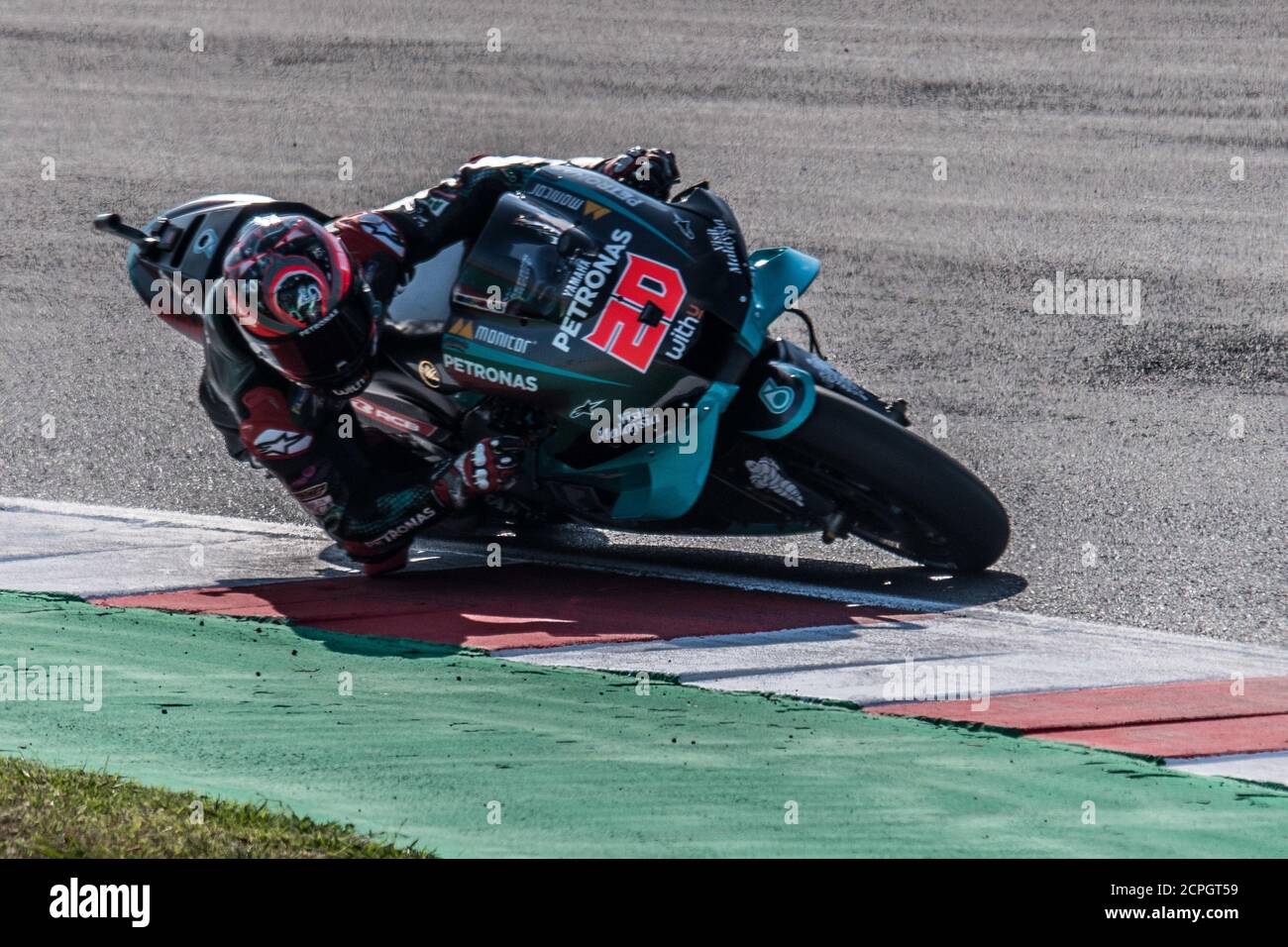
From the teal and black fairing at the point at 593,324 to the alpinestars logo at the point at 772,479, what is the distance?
6.8 inches

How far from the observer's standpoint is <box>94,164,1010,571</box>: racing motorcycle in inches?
249

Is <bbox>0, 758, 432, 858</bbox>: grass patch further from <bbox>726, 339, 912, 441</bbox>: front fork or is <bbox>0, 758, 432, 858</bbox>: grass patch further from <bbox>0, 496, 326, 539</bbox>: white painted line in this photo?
<bbox>0, 496, 326, 539</bbox>: white painted line

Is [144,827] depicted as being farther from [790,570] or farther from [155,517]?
[155,517]

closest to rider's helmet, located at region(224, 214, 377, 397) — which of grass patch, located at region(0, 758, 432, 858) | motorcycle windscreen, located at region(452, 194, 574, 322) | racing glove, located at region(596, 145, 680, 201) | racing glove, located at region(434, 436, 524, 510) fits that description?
motorcycle windscreen, located at region(452, 194, 574, 322)

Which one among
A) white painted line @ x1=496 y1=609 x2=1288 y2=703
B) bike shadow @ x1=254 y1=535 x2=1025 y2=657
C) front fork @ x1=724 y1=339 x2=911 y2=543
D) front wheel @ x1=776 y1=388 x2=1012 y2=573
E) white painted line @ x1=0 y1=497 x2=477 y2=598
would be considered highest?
front fork @ x1=724 y1=339 x2=911 y2=543

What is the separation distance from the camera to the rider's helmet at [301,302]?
20.2 feet

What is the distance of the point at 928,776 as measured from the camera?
4566 mm

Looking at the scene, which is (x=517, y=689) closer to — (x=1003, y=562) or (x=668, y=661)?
(x=668, y=661)

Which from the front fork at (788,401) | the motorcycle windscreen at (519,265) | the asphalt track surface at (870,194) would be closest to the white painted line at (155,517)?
the asphalt track surface at (870,194)

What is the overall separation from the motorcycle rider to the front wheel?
3.23 ft

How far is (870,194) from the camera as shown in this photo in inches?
450

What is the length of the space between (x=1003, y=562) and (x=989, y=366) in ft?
7.51

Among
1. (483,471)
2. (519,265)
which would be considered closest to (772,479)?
(483,471)

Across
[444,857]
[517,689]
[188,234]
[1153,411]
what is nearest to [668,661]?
[517,689]
